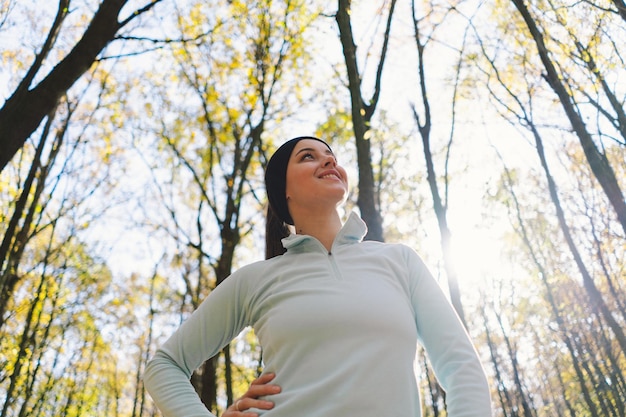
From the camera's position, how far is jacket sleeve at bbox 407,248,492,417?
1.19 m

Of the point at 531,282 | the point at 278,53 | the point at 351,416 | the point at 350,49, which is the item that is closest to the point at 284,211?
the point at 351,416

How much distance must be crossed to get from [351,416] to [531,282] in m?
19.6

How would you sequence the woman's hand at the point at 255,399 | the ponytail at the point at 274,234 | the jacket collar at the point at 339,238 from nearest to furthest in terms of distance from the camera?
the woman's hand at the point at 255,399, the jacket collar at the point at 339,238, the ponytail at the point at 274,234

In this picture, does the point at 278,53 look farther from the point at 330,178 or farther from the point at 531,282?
the point at 531,282

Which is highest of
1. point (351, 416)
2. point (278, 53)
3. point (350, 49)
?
point (278, 53)

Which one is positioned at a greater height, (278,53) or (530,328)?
(278,53)

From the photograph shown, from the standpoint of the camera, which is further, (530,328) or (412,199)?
(530,328)

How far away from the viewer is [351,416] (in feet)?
3.89

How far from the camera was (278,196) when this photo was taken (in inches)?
79.7

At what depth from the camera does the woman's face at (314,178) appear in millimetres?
1802

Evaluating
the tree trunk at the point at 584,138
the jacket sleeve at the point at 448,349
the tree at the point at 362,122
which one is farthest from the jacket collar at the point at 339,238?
the tree trunk at the point at 584,138

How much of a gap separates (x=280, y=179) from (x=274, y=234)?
23cm

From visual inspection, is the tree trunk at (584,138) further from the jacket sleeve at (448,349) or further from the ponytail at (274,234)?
the jacket sleeve at (448,349)

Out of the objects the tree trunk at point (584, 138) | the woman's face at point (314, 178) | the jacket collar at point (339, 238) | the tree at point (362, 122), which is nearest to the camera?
the jacket collar at point (339, 238)
